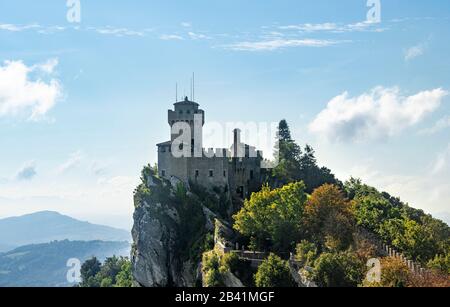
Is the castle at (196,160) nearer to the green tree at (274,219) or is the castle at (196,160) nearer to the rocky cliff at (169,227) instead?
the rocky cliff at (169,227)

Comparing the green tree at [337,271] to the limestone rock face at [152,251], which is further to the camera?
the limestone rock face at [152,251]

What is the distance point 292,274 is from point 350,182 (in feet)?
174

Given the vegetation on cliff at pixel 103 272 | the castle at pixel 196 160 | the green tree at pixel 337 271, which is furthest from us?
the vegetation on cliff at pixel 103 272

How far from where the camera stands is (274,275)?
57.8m

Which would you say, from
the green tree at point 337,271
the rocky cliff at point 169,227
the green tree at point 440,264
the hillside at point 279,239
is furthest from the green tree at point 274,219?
the green tree at point 440,264

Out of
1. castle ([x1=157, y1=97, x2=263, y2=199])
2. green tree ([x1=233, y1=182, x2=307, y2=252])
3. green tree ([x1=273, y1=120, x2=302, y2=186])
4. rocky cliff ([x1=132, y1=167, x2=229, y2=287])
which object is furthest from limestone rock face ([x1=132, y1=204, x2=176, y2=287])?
green tree ([x1=273, y1=120, x2=302, y2=186])

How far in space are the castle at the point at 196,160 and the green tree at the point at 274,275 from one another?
27204 mm

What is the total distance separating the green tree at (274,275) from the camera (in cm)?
5762

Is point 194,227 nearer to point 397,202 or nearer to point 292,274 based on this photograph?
point 292,274

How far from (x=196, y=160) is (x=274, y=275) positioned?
30713 mm

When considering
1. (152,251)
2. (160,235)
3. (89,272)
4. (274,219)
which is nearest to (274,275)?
(274,219)

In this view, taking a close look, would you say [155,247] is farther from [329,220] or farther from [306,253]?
[306,253]

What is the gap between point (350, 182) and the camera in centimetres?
10888
